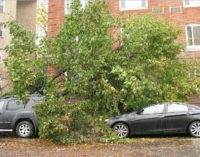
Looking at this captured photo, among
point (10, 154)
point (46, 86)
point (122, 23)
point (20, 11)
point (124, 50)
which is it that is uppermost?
point (20, 11)

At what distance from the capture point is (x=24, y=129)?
15.5 m

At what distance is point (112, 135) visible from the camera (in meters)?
13.4

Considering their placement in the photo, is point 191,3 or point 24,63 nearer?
point 24,63

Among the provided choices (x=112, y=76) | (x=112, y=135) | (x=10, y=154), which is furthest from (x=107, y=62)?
(x=10, y=154)

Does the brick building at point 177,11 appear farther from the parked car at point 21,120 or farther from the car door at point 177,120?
the car door at point 177,120

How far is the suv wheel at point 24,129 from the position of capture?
50.6 feet

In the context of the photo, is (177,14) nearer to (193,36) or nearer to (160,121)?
(193,36)

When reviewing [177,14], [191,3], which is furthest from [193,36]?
[191,3]

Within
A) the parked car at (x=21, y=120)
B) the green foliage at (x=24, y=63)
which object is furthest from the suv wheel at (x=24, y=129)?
the green foliage at (x=24, y=63)

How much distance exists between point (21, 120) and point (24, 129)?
0.39 meters

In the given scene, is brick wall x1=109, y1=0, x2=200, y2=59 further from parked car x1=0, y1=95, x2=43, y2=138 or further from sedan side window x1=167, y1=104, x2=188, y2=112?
parked car x1=0, y1=95, x2=43, y2=138

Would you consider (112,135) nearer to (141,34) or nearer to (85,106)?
(85,106)

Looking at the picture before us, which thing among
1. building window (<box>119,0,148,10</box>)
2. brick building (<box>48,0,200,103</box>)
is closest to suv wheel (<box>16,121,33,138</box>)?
brick building (<box>48,0,200,103</box>)

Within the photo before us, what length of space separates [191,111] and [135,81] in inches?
102
